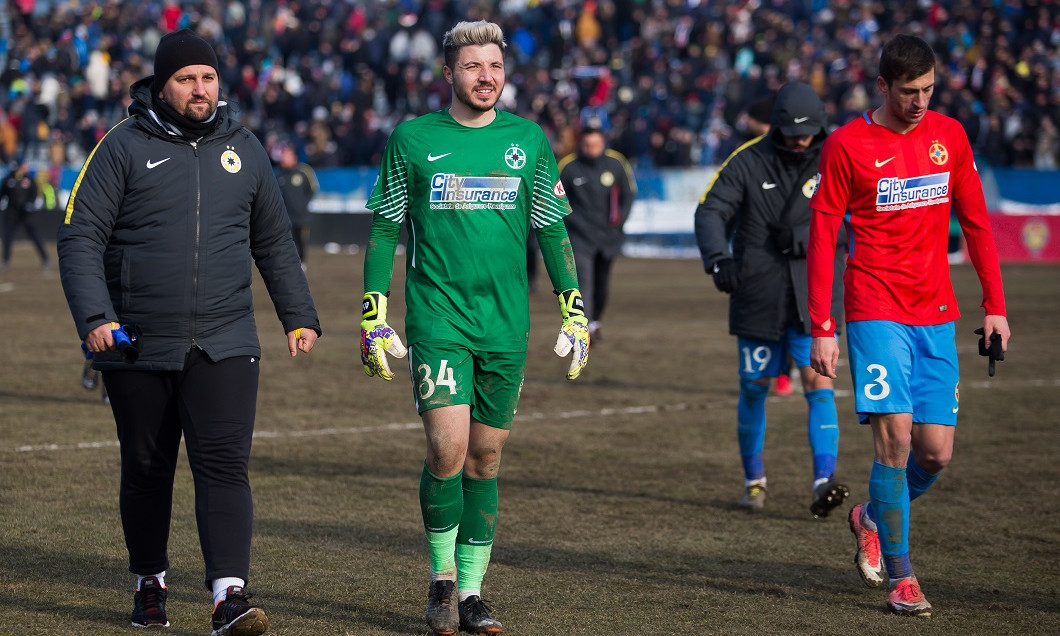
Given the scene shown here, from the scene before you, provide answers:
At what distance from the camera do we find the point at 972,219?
590 centimetres

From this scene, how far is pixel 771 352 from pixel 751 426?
424 millimetres

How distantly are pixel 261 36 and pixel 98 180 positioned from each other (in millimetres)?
37266

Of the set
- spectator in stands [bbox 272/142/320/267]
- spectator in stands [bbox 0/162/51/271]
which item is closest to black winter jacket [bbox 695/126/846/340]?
spectator in stands [bbox 272/142/320/267]

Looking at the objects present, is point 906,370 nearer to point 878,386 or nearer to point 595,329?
point 878,386

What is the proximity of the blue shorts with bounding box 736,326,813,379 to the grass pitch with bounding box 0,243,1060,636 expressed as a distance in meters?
Answer: 0.73

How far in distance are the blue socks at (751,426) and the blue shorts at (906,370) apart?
2149mm

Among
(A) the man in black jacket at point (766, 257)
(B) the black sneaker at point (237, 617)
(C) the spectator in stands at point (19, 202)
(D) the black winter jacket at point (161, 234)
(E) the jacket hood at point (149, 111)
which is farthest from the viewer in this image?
(C) the spectator in stands at point (19, 202)

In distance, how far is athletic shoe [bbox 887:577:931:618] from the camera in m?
5.67

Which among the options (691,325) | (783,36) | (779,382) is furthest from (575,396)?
(783,36)

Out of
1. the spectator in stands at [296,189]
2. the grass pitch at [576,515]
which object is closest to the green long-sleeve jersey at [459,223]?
the grass pitch at [576,515]

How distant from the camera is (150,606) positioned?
5.44 meters

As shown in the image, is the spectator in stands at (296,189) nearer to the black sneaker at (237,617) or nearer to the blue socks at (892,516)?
the blue socks at (892,516)

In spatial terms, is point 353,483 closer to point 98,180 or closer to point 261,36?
point 98,180

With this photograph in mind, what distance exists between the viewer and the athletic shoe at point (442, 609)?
5320 millimetres
